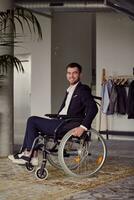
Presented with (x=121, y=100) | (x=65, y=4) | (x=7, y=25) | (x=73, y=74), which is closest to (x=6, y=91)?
(x=7, y=25)

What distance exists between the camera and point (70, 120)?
5102mm

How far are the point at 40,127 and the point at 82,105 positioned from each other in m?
0.54

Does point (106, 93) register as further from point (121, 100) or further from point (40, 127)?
point (40, 127)

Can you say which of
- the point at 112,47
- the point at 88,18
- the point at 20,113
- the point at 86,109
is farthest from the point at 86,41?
the point at 86,109

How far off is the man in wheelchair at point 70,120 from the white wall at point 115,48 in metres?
4.47

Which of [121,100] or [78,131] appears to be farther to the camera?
[121,100]

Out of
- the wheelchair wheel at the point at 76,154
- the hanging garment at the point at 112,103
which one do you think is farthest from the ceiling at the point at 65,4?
the wheelchair wheel at the point at 76,154

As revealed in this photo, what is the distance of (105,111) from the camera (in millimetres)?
9430

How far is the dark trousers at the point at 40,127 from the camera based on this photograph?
5062 millimetres

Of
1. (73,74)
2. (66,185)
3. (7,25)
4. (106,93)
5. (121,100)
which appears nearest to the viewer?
(66,185)

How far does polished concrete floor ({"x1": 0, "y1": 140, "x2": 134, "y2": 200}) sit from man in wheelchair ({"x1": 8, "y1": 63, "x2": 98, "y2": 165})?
292mm

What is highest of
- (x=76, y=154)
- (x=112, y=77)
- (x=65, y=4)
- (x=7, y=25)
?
(x=65, y=4)

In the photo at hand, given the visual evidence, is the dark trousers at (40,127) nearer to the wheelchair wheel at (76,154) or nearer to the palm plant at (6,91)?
the wheelchair wheel at (76,154)

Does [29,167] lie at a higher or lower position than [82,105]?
lower
